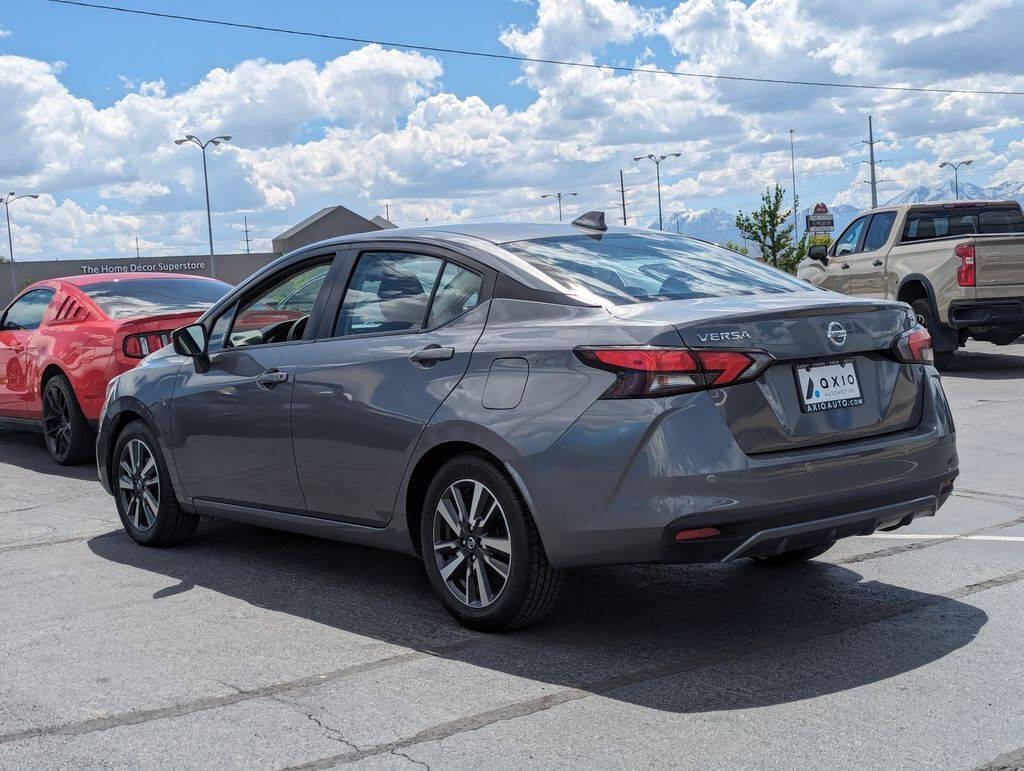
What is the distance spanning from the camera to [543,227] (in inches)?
230

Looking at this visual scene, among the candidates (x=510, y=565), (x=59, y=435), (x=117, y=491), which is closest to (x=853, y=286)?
(x=59, y=435)

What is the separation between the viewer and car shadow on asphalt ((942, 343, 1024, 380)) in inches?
591

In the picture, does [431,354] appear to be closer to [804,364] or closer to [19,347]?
[804,364]

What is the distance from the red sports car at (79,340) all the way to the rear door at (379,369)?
439 centimetres

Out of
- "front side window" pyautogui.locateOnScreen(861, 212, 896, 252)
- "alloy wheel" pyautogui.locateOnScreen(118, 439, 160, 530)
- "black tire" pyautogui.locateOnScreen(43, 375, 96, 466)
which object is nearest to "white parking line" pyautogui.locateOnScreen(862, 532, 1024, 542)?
"alloy wheel" pyautogui.locateOnScreen(118, 439, 160, 530)

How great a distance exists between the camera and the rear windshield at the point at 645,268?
200 inches

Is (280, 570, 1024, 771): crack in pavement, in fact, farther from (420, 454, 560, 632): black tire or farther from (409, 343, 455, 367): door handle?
(409, 343, 455, 367): door handle

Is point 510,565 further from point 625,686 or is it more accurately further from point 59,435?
point 59,435

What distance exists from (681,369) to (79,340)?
22.7 feet

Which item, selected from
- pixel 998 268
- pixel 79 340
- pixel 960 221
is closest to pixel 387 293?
pixel 79 340

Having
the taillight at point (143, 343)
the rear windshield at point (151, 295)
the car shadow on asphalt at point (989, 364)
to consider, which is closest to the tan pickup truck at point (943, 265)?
the car shadow on asphalt at point (989, 364)

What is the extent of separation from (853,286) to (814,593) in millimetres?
12201

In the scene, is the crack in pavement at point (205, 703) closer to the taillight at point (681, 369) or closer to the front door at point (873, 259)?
the taillight at point (681, 369)

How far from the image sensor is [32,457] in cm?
1125
